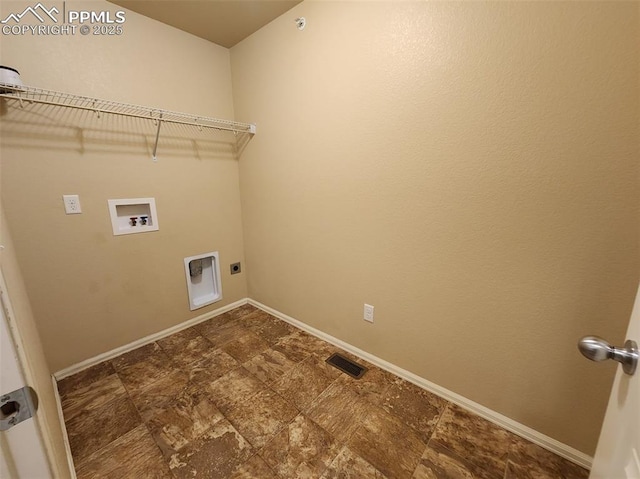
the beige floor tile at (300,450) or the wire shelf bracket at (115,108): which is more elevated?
the wire shelf bracket at (115,108)

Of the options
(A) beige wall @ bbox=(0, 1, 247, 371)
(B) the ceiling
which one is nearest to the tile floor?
(A) beige wall @ bbox=(0, 1, 247, 371)

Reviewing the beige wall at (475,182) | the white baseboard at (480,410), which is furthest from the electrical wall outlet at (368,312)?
the white baseboard at (480,410)

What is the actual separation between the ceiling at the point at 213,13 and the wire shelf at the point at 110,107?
24.3 inches

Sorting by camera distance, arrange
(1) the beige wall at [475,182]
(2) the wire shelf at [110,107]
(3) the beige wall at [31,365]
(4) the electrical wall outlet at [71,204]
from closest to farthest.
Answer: (3) the beige wall at [31,365] → (1) the beige wall at [475,182] → (2) the wire shelf at [110,107] → (4) the electrical wall outlet at [71,204]

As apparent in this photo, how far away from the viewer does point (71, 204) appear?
1641 mm

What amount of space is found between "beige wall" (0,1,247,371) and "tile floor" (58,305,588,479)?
18.0 inches

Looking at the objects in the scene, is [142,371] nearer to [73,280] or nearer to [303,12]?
[73,280]

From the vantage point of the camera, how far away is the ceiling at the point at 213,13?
66.7 inches

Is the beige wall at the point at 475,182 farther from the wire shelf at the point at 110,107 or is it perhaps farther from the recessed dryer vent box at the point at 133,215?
the recessed dryer vent box at the point at 133,215

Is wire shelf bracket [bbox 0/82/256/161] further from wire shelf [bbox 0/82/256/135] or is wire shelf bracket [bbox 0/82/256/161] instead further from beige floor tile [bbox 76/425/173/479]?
beige floor tile [bbox 76/425/173/479]

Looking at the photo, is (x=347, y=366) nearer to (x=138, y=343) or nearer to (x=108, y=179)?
(x=138, y=343)

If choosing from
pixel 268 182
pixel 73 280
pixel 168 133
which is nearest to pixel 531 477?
pixel 268 182

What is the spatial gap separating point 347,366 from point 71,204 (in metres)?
2.10

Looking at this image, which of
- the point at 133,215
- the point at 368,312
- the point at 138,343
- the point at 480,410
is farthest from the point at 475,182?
the point at 138,343
